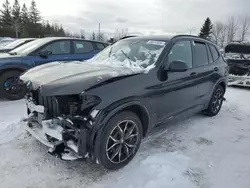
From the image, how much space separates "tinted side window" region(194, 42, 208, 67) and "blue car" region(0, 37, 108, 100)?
368cm

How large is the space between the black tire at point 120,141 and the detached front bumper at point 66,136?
0.24m

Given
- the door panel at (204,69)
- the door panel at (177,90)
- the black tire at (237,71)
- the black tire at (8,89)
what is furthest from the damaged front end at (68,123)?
the black tire at (237,71)

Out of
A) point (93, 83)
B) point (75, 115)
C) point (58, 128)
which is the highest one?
point (93, 83)

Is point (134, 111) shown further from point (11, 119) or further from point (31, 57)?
point (31, 57)

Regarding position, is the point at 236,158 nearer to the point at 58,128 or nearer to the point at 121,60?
the point at 121,60

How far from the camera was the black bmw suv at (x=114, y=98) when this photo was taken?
2523mm

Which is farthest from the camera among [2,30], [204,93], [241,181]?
[2,30]

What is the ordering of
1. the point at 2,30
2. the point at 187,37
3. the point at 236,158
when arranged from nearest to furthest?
the point at 236,158 < the point at 187,37 < the point at 2,30

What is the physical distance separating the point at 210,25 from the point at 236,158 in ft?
194

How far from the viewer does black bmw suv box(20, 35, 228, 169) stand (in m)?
2.52

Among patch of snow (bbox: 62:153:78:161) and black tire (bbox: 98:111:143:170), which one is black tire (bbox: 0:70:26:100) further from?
black tire (bbox: 98:111:143:170)

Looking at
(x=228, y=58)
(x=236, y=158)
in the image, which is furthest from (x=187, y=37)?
(x=228, y=58)

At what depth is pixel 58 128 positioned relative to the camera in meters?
2.63

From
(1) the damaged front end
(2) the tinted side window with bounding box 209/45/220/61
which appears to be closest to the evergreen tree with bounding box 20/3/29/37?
(2) the tinted side window with bounding box 209/45/220/61
